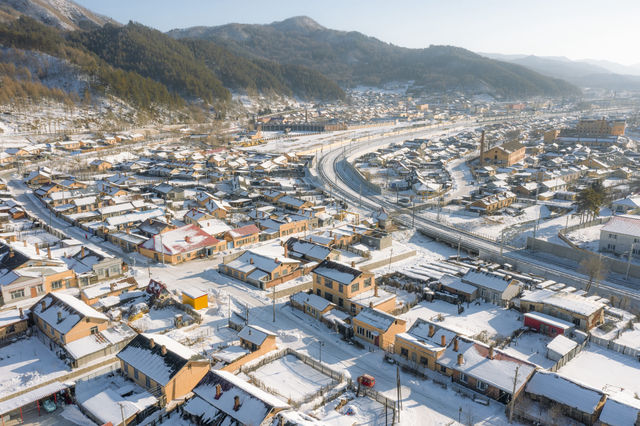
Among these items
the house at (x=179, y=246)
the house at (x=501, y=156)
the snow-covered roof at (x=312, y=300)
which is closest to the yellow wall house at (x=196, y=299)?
the snow-covered roof at (x=312, y=300)

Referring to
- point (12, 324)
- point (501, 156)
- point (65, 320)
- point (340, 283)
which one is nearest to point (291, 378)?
point (340, 283)

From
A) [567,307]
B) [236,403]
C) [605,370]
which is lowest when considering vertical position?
[605,370]

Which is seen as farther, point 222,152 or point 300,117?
point 300,117

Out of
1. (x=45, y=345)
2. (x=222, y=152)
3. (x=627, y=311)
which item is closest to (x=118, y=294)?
(x=45, y=345)

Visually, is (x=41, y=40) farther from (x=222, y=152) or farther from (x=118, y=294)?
(x=118, y=294)

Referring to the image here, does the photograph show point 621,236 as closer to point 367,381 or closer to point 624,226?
point 624,226

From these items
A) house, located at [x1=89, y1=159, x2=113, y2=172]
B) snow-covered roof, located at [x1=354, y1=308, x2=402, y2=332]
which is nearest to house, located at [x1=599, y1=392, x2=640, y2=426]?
snow-covered roof, located at [x1=354, y1=308, x2=402, y2=332]
